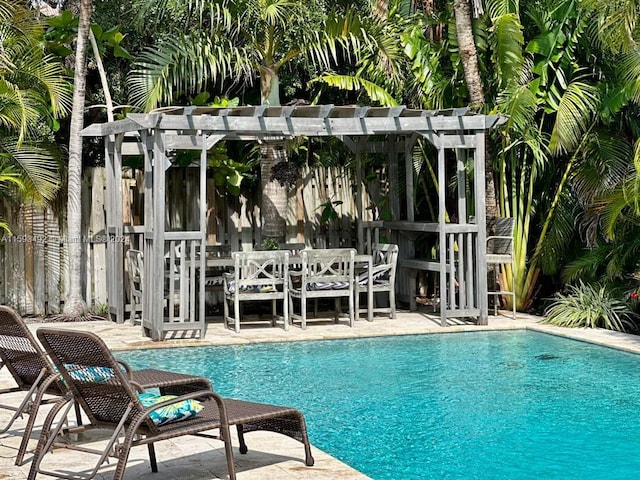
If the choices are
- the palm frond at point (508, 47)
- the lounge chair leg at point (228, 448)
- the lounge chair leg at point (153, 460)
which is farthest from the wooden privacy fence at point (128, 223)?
the lounge chair leg at point (228, 448)

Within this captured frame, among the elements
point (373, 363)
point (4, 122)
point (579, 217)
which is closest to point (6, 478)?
point (373, 363)

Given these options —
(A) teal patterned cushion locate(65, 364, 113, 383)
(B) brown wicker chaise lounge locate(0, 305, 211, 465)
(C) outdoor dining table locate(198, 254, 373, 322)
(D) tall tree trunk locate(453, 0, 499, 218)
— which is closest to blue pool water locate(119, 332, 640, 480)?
(C) outdoor dining table locate(198, 254, 373, 322)

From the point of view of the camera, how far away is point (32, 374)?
6309 millimetres

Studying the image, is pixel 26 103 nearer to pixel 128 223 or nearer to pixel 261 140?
pixel 128 223

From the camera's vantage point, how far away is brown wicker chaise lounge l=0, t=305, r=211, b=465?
5.80m

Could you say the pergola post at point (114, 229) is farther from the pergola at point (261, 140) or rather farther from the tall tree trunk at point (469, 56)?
the tall tree trunk at point (469, 56)

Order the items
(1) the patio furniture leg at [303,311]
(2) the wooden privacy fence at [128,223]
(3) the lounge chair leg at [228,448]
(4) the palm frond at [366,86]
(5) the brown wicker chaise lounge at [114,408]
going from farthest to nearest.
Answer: (4) the palm frond at [366,86] → (2) the wooden privacy fence at [128,223] → (1) the patio furniture leg at [303,311] → (3) the lounge chair leg at [228,448] → (5) the brown wicker chaise lounge at [114,408]

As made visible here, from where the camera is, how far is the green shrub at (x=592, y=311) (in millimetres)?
12469

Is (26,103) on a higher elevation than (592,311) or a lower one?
higher

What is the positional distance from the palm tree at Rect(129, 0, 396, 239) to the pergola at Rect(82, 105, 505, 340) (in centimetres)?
98

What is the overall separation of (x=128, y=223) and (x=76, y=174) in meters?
1.24

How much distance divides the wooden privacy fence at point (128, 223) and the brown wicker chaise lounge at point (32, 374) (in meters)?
7.35

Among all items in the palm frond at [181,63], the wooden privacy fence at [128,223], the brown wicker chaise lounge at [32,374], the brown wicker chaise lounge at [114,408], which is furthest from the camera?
the palm frond at [181,63]

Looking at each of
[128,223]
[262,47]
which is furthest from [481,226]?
[128,223]
